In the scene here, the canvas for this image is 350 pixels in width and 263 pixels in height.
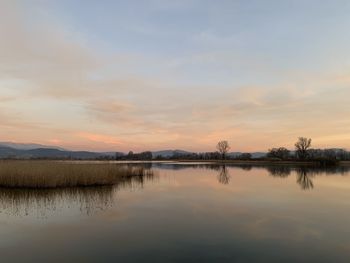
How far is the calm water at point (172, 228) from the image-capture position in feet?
20.5

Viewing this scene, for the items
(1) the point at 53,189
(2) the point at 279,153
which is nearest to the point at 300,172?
(1) the point at 53,189

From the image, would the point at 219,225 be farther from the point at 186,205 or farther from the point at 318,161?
the point at 318,161

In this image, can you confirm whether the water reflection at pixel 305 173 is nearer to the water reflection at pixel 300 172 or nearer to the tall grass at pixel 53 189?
the water reflection at pixel 300 172

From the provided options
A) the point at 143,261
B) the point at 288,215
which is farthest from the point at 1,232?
the point at 288,215

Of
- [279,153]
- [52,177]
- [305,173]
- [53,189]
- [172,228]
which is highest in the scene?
[279,153]

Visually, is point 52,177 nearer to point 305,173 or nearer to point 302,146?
point 305,173

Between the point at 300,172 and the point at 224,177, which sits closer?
the point at 224,177

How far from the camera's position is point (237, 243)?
23.0 feet

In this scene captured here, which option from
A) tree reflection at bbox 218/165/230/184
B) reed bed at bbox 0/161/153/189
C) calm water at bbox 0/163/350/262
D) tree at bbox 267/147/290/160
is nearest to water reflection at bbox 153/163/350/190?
tree reflection at bbox 218/165/230/184

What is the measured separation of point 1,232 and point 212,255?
4.68 meters

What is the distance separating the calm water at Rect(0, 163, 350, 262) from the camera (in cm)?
625

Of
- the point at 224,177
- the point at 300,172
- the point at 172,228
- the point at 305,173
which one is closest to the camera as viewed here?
the point at 172,228

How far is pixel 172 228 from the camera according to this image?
8.34 m

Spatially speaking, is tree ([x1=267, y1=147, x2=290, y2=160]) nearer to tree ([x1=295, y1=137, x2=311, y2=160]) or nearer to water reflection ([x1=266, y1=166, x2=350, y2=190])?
tree ([x1=295, y1=137, x2=311, y2=160])
